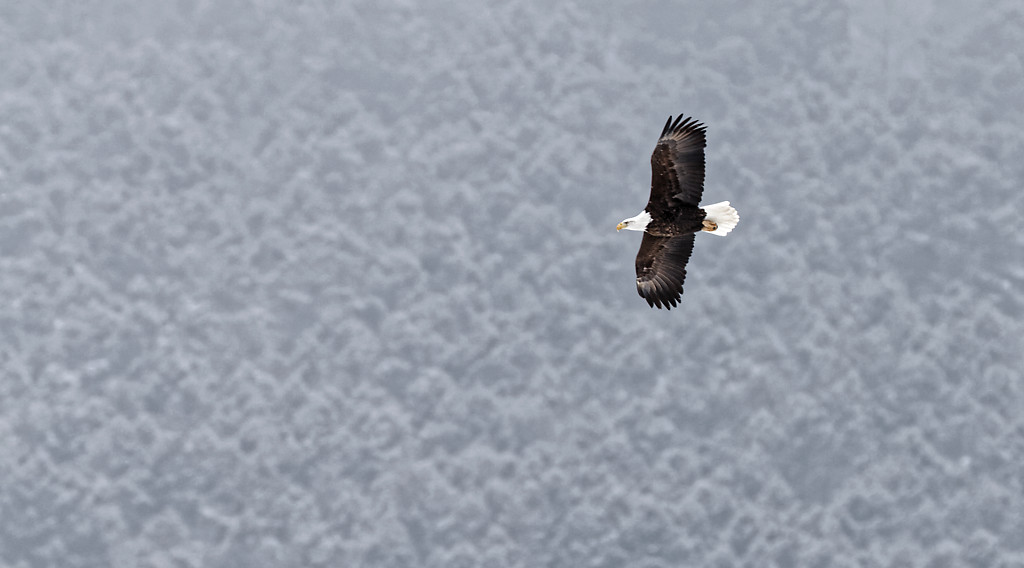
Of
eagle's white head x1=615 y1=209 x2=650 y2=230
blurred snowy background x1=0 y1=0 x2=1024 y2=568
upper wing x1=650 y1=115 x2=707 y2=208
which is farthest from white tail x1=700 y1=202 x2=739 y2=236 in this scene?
blurred snowy background x1=0 y1=0 x2=1024 y2=568

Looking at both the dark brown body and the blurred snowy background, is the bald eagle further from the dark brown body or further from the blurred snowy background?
the blurred snowy background

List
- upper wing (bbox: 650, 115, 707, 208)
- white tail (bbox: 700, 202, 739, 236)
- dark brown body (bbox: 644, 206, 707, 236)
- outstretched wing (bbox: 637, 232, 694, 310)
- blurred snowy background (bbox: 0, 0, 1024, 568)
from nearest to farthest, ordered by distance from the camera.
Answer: upper wing (bbox: 650, 115, 707, 208)
white tail (bbox: 700, 202, 739, 236)
dark brown body (bbox: 644, 206, 707, 236)
outstretched wing (bbox: 637, 232, 694, 310)
blurred snowy background (bbox: 0, 0, 1024, 568)

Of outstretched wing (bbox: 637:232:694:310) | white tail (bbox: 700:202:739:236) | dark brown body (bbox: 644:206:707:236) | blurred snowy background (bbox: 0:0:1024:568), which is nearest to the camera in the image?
white tail (bbox: 700:202:739:236)

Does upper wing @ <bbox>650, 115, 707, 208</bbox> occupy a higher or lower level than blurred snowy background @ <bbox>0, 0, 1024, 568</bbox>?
lower

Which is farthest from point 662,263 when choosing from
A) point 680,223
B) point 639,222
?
point 639,222

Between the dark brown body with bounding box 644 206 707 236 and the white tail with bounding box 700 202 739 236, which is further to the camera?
the dark brown body with bounding box 644 206 707 236

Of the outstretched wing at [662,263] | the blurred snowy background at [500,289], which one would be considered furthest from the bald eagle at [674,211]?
the blurred snowy background at [500,289]

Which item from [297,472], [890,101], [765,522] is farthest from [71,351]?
[890,101]

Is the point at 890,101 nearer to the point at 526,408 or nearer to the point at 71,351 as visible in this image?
the point at 526,408

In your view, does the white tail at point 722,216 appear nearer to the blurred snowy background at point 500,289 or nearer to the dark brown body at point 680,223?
the dark brown body at point 680,223
